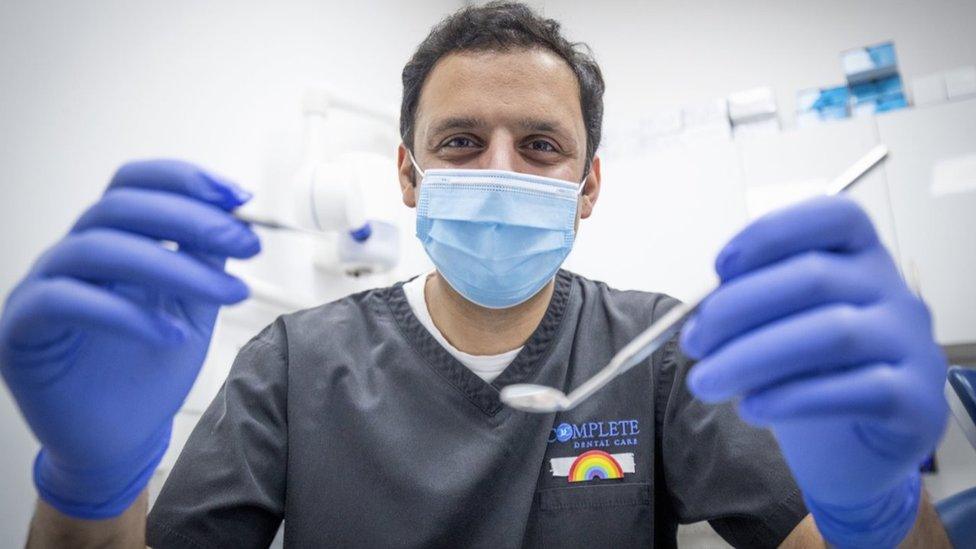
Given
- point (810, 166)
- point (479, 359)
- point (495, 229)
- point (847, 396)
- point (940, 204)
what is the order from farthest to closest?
point (810, 166) < point (940, 204) < point (479, 359) < point (495, 229) < point (847, 396)

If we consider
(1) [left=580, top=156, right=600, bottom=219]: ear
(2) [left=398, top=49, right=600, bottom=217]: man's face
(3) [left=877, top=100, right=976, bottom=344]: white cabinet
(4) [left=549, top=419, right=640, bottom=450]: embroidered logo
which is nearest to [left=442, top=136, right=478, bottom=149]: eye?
(2) [left=398, top=49, right=600, bottom=217]: man's face

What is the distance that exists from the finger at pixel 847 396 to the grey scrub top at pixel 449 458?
0.46 m

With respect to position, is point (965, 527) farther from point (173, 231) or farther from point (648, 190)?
point (648, 190)

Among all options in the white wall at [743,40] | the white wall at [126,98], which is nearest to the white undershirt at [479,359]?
the white wall at [126,98]

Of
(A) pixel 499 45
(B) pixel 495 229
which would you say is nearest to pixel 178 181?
(B) pixel 495 229

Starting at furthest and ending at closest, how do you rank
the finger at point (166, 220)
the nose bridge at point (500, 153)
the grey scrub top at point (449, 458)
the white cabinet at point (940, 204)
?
the white cabinet at point (940, 204), the nose bridge at point (500, 153), the grey scrub top at point (449, 458), the finger at point (166, 220)

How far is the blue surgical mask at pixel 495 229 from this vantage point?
1.03 metres

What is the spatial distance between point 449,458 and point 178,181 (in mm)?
603

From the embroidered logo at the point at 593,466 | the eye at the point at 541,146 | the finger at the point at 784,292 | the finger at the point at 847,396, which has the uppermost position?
the eye at the point at 541,146

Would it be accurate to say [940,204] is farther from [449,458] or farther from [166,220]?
[166,220]

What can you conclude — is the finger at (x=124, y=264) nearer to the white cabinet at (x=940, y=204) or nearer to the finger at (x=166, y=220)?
the finger at (x=166, y=220)

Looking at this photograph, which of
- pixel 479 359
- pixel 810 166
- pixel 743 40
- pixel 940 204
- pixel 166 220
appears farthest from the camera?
pixel 743 40

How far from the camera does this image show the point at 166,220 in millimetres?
626

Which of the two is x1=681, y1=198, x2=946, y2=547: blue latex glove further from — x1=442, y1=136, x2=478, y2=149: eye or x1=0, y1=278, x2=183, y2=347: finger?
x1=442, y1=136, x2=478, y2=149: eye
